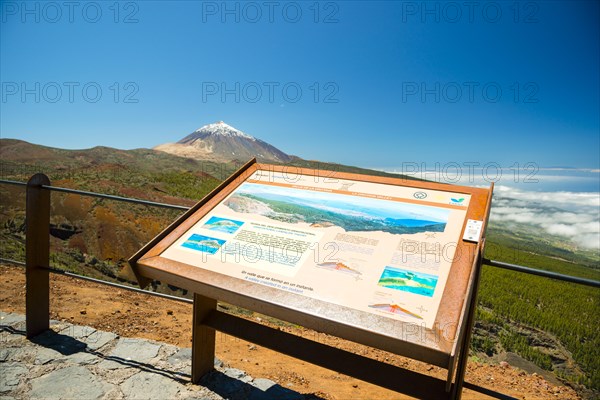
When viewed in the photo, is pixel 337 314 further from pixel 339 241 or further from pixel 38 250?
pixel 38 250

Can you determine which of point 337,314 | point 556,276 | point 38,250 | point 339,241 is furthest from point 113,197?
point 556,276

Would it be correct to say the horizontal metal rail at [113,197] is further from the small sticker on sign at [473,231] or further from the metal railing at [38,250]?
the small sticker on sign at [473,231]

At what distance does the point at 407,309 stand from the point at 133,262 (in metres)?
1.56

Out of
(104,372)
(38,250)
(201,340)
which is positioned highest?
(38,250)

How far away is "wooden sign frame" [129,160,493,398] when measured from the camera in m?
1.49

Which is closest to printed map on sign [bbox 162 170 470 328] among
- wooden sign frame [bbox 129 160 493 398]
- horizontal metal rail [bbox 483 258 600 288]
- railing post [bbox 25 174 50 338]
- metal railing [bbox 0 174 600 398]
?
wooden sign frame [bbox 129 160 493 398]

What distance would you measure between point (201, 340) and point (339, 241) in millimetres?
1452

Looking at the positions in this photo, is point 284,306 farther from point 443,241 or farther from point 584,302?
point 584,302

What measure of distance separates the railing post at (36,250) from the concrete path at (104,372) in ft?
0.80

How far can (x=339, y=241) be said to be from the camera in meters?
2.04

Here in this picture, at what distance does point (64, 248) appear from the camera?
970 cm

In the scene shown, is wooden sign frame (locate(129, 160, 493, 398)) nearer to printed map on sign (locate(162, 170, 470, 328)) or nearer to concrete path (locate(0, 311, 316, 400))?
printed map on sign (locate(162, 170, 470, 328))

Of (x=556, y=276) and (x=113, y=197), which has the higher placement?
(x=113, y=197)


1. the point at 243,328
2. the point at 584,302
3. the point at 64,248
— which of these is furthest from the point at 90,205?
the point at 584,302
